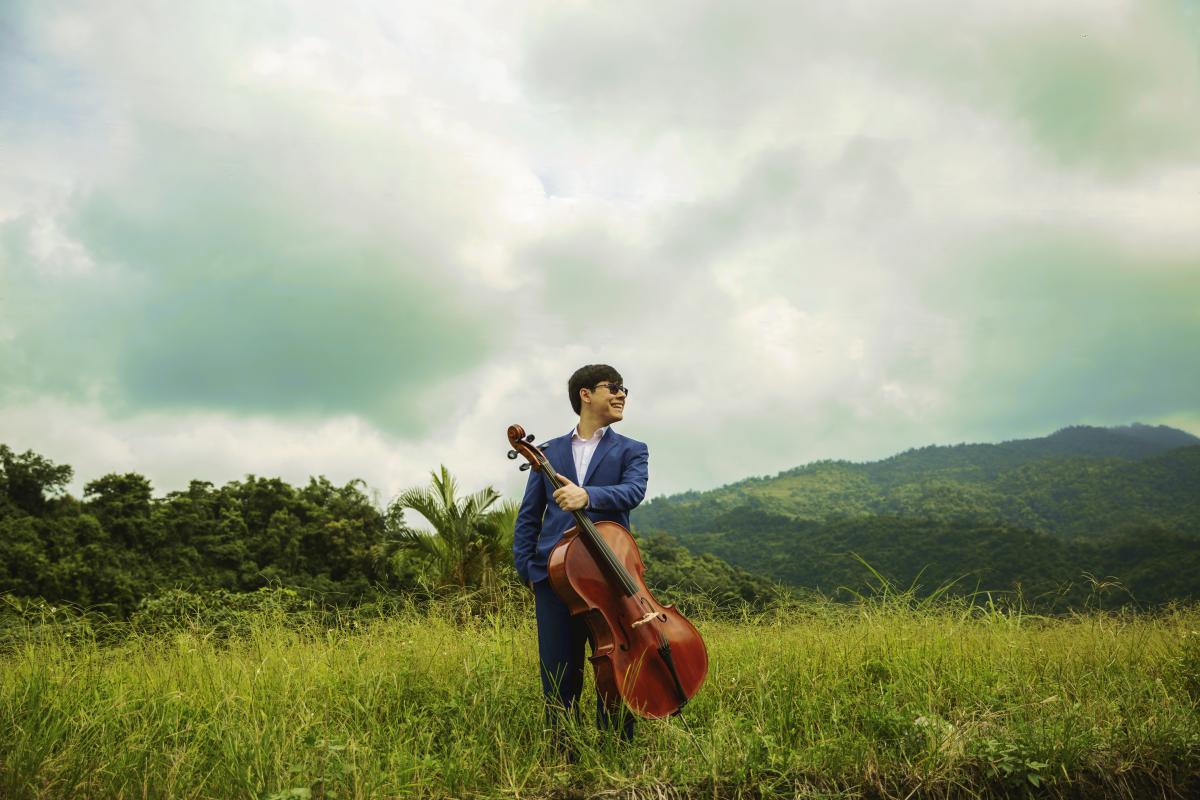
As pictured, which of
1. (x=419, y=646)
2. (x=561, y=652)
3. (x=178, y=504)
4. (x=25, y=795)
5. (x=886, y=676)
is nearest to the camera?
(x=25, y=795)

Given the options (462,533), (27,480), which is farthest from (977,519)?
(27,480)

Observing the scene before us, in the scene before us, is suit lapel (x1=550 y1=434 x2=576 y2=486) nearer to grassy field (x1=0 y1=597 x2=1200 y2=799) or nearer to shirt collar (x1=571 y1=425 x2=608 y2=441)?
shirt collar (x1=571 y1=425 x2=608 y2=441)

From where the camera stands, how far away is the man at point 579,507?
3732 millimetres

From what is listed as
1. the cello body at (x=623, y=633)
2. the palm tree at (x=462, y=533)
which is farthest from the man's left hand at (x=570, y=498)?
the palm tree at (x=462, y=533)

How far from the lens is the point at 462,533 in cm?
1534

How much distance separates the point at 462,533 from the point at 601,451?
1189 cm

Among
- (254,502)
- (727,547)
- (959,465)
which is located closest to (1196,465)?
(959,465)

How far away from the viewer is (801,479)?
272 ft

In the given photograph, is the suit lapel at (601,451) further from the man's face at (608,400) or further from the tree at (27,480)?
the tree at (27,480)

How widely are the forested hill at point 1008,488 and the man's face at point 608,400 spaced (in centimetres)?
4192

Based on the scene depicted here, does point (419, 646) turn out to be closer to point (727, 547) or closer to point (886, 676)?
point (886, 676)

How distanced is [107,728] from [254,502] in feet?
75.6

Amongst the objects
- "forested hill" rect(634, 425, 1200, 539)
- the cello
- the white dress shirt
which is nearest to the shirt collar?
the white dress shirt

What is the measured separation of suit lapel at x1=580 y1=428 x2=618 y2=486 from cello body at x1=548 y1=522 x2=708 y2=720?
15.8 inches
